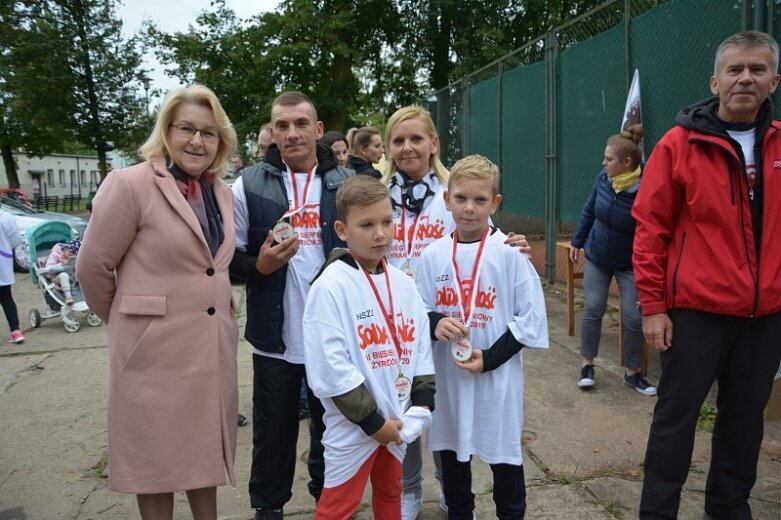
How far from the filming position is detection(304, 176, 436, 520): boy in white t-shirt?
2338mm

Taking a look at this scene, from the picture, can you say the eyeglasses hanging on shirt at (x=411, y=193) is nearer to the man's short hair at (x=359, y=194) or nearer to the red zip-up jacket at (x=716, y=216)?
the man's short hair at (x=359, y=194)

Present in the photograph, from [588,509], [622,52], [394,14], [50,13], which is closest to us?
[588,509]

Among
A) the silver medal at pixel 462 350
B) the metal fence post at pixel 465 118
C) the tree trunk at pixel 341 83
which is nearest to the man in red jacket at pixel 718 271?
the silver medal at pixel 462 350

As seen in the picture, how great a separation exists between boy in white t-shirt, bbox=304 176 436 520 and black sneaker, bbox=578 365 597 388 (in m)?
2.79

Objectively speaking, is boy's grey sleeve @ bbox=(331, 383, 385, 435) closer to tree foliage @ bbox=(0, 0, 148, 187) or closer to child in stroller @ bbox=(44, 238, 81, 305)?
child in stroller @ bbox=(44, 238, 81, 305)

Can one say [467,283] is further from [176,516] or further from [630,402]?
[630,402]

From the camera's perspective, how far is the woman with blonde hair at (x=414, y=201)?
124 inches

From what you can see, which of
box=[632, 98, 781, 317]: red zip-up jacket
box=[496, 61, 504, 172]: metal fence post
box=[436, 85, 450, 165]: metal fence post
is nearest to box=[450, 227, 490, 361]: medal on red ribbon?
box=[632, 98, 781, 317]: red zip-up jacket

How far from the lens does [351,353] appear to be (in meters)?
2.41

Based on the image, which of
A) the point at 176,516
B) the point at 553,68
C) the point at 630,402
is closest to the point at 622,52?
the point at 553,68

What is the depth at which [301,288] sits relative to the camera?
3.00 meters

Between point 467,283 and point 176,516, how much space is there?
6.52 ft

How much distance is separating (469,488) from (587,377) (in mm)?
2360

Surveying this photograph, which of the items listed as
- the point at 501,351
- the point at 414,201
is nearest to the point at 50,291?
the point at 414,201
